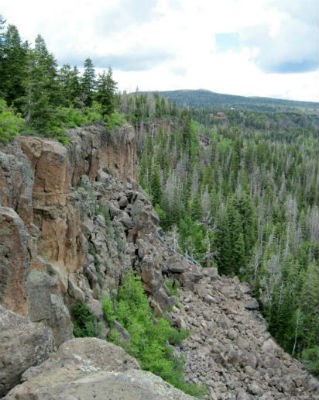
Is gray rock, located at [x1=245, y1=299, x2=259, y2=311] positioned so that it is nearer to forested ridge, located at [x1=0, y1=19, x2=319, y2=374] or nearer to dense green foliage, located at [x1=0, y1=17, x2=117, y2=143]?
forested ridge, located at [x1=0, y1=19, x2=319, y2=374]

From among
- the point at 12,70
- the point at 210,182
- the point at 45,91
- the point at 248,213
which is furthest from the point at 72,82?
the point at 210,182

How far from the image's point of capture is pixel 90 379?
303 inches

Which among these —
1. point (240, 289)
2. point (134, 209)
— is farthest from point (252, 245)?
point (134, 209)

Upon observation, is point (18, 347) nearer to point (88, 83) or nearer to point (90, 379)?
point (90, 379)

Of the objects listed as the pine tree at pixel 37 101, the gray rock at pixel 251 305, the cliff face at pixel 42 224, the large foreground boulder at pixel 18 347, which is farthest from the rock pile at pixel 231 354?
the large foreground boulder at pixel 18 347

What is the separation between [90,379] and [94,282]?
1846 centimetres

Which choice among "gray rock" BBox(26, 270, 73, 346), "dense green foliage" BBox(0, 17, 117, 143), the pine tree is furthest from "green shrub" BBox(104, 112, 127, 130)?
"gray rock" BBox(26, 270, 73, 346)

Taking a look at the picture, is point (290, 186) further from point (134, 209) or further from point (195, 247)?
point (134, 209)

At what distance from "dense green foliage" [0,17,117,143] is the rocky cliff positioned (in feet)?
4.96

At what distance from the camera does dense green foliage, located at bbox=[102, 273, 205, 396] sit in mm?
25422

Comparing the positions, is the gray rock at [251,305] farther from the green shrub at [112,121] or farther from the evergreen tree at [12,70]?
the evergreen tree at [12,70]

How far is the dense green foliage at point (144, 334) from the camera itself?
83.4ft

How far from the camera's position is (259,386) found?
31625mm

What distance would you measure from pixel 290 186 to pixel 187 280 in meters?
84.6
